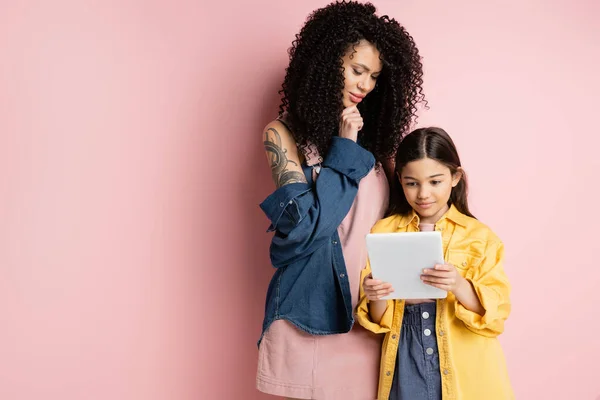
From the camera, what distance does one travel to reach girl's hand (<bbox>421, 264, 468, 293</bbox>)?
80.8 inches

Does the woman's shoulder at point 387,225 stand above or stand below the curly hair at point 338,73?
below

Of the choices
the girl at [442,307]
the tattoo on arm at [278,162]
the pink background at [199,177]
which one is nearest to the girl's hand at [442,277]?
the girl at [442,307]

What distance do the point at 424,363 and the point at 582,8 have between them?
2010 millimetres

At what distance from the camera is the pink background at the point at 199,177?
280 centimetres

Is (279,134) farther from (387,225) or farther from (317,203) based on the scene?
(387,225)

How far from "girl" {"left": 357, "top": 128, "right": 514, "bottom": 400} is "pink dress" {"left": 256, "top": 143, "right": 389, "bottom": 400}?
8 centimetres

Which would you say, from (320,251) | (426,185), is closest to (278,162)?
(320,251)

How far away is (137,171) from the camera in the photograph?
2916 mm

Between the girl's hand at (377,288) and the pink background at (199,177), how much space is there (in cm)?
96

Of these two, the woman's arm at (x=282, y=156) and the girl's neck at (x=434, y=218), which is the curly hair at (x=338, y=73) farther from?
the girl's neck at (x=434, y=218)

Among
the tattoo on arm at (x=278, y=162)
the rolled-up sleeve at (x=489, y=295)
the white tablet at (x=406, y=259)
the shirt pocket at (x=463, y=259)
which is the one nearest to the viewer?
the white tablet at (x=406, y=259)

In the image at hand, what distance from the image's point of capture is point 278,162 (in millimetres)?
2404

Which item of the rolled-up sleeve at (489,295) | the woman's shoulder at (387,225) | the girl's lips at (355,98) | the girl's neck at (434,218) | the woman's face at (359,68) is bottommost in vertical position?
the rolled-up sleeve at (489,295)

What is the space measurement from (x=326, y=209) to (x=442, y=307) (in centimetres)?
48
